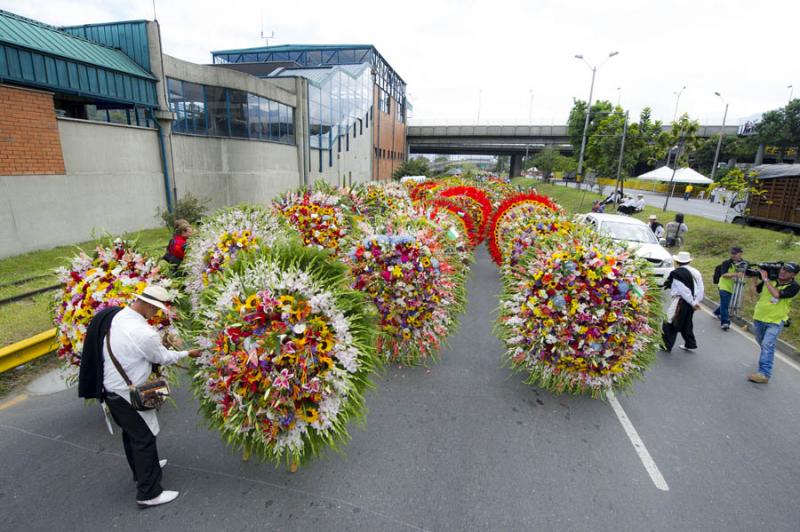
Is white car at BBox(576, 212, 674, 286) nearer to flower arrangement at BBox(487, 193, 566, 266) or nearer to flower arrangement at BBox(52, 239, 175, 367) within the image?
flower arrangement at BBox(487, 193, 566, 266)

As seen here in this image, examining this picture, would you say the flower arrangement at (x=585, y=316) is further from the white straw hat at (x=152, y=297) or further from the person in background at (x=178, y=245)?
the person in background at (x=178, y=245)

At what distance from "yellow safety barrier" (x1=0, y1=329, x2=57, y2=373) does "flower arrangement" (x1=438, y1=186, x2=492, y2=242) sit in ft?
31.9

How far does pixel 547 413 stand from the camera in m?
5.10

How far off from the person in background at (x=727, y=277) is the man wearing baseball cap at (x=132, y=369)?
879cm

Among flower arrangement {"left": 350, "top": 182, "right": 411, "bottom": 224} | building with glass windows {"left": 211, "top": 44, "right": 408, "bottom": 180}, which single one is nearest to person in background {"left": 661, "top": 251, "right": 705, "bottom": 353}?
flower arrangement {"left": 350, "top": 182, "right": 411, "bottom": 224}

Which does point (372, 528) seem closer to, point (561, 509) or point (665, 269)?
point (561, 509)

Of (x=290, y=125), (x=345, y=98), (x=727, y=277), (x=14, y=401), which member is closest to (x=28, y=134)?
(x=14, y=401)

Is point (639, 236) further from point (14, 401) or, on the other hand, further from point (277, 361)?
point (14, 401)

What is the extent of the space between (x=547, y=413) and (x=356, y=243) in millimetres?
3334

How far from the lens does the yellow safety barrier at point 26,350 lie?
529 cm

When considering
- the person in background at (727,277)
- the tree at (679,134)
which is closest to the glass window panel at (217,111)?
the person in background at (727,277)

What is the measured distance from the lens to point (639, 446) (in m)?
4.51

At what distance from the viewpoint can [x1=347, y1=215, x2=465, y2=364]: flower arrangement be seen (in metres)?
5.26

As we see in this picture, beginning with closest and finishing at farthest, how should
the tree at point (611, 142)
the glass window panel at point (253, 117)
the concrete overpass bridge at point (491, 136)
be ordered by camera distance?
the glass window panel at point (253, 117)
the tree at point (611, 142)
the concrete overpass bridge at point (491, 136)
